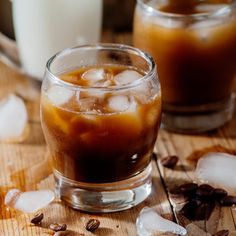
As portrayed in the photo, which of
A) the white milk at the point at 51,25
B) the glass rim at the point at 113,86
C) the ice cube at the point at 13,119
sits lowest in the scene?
the ice cube at the point at 13,119

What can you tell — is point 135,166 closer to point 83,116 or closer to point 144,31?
point 83,116

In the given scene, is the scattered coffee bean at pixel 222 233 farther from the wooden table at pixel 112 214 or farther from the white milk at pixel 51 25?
the white milk at pixel 51 25

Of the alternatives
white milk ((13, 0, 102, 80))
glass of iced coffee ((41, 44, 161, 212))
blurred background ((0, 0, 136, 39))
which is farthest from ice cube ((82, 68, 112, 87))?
blurred background ((0, 0, 136, 39))

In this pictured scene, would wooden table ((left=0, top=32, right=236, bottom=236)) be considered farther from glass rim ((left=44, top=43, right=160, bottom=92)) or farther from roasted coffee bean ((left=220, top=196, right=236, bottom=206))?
glass rim ((left=44, top=43, right=160, bottom=92))

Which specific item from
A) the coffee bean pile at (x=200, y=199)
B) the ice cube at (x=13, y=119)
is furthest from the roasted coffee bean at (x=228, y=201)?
the ice cube at (x=13, y=119)

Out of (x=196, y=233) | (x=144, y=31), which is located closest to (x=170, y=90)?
(x=144, y=31)
